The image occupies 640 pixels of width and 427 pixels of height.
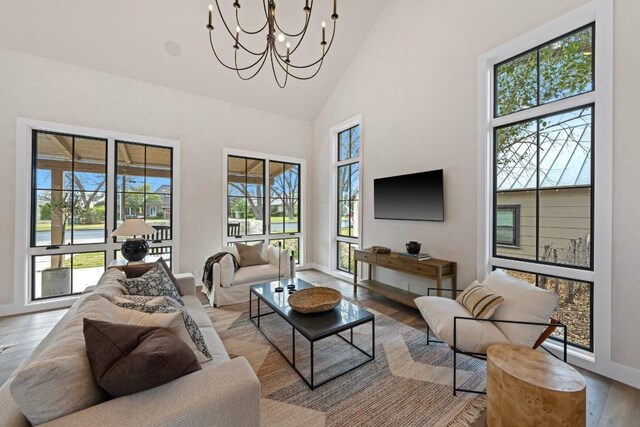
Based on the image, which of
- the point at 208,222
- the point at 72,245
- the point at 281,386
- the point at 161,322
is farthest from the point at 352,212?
the point at 72,245

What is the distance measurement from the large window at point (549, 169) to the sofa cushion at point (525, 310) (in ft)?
2.21

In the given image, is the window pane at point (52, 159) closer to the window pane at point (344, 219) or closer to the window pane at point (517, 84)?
the window pane at point (344, 219)

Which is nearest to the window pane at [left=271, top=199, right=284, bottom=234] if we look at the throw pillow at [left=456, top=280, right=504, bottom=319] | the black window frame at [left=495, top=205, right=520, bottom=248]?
the throw pillow at [left=456, top=280, right=504, bottom=319]

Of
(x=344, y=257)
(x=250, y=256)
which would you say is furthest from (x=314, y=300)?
(x=344, y=257)

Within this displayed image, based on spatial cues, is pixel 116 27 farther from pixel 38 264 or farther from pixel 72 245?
pixel 38 264

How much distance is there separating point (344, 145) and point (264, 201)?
1930 millimetres

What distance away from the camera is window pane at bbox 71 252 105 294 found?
3625mm

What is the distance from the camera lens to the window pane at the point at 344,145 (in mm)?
4953

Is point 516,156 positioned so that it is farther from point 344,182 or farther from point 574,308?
point 344,182

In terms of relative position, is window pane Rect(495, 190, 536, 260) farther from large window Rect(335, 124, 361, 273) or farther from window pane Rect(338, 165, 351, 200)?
window pane Rect(338, 165, 351, 200)

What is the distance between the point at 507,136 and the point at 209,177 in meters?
4.32

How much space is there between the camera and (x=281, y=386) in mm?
1950

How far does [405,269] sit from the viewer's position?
3.25 meters

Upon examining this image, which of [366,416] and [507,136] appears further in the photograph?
[507,136]
